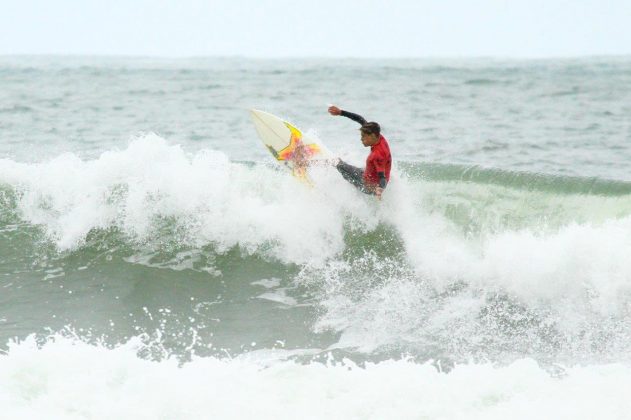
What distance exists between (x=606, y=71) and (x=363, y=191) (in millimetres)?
29073

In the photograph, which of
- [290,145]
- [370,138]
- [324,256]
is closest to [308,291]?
[324,256]

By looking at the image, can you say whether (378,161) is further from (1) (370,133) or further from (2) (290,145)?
(2) (290,145)

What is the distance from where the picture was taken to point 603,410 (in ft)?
18.5

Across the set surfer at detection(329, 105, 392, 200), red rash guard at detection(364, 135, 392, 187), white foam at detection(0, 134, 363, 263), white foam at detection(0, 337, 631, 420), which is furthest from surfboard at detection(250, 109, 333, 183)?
white foam at detection(0, 337, 631, 420)

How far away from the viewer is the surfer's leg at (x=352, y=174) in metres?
9.44

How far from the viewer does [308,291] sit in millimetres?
9016

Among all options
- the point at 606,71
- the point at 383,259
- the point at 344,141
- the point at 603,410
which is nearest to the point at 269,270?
the point at 383,259

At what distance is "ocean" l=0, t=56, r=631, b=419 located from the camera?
598 centimetres

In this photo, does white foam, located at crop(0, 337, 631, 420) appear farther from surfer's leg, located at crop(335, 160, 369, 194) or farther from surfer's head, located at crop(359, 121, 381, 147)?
surfer's leg, located at crop(335, 160, 369, 194)

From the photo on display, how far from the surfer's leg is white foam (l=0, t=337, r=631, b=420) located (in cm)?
338

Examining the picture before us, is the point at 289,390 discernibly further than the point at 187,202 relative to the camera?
No

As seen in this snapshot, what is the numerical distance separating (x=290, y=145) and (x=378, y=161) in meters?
1.69

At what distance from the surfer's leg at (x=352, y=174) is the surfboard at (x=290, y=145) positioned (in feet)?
1.51

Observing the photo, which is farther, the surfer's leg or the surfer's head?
the surfer's leg
